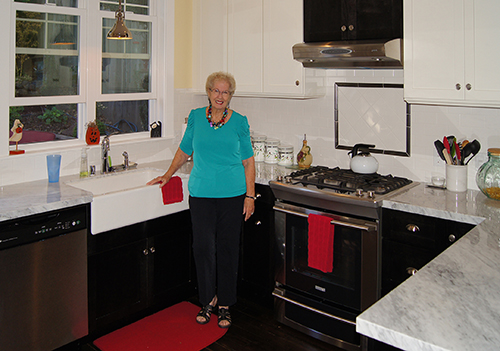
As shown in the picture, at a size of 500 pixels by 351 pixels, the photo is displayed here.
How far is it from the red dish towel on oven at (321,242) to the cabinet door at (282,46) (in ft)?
3.39

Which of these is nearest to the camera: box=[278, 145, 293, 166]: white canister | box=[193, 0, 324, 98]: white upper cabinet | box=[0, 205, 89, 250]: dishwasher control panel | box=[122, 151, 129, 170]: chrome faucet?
box=[0, 205, 89, 250]: dishwasher control panel

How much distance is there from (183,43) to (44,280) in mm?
2396

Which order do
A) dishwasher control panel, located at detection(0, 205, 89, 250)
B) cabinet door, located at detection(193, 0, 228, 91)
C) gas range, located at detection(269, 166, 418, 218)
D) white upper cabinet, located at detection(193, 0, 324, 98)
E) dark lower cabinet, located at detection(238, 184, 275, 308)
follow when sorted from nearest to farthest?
dishwasher control panel, located at detection(0, 205, 89, 250) < gas range, located at detection(269, 166, 418, 218) < dark lower cabinet, located at detection(238, 184, 275, 308) < white upper cabinet, located at detection(193, 0, 324, 98) < cabinet door, located at detection(193, 0, 228, 91)

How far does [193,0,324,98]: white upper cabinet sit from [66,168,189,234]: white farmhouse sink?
99 centimetres

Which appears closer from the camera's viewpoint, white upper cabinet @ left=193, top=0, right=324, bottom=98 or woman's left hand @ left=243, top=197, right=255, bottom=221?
woman's left hand @ left=243, top=197, right=255, bottom=221

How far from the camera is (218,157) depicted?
10.5 feet

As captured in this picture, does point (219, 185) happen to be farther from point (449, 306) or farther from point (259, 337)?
point (449, 306)

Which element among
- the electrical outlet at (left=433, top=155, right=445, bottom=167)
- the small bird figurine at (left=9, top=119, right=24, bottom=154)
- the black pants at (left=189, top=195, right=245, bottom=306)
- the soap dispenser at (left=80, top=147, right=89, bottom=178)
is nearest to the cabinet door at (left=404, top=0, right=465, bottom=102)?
the electrical outlet at (left=433, top=155, right=445, bottom=167)

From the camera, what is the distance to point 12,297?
2643mm

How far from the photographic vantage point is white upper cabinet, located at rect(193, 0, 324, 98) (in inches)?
142

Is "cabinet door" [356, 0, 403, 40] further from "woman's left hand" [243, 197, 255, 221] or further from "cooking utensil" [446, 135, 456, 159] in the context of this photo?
"woman's left hand" [243, 197, 255, 221]

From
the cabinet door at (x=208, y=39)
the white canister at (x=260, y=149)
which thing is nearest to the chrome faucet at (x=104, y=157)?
the cabinet door at (x=208, y=39)

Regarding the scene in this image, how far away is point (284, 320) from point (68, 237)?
1.56 m

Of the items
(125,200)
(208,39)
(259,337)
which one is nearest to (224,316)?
(259,337)
